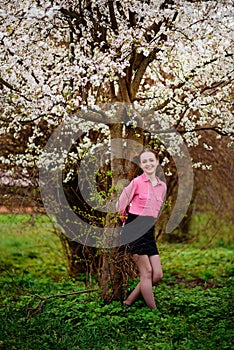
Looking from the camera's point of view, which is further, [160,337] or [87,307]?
[87,307]

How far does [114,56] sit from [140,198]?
1590 mm

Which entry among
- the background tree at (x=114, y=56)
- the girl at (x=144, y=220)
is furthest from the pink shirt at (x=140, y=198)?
the background tree at (x=114, y=56)

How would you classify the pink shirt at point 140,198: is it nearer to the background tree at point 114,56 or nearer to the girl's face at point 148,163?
the girl's face at point 148,163

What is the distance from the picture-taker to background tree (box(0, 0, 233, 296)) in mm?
5797

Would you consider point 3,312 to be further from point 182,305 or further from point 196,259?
point 196,259

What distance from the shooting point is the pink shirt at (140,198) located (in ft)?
18.7

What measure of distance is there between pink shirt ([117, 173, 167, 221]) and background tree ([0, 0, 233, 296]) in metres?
0.41

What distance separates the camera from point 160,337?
503 cm

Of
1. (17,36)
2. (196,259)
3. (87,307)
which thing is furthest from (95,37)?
(196,259)

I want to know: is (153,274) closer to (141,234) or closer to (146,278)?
(146,278)

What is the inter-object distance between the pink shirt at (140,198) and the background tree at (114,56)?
0.41m

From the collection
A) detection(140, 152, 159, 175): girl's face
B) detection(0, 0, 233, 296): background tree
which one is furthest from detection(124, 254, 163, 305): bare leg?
detection(140, 152, 159, 175): girl's face

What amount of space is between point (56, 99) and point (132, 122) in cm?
94

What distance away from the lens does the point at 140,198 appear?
5695 millimetres
